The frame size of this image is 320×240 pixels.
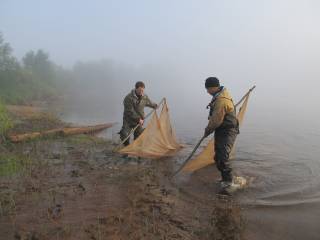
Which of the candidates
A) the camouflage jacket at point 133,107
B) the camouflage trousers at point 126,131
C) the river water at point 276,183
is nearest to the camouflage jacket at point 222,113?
the river water at point 276,183

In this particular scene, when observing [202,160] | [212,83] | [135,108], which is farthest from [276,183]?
[135,108]

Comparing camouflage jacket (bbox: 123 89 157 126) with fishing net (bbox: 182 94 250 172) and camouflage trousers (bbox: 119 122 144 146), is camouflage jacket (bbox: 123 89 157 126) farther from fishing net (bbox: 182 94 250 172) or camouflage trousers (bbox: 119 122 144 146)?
fishing net (bbox: 182 94 250 172)

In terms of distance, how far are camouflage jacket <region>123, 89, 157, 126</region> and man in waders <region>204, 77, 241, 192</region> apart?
2.96 metres

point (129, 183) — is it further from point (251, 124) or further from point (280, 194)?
Result: point (251, 124)

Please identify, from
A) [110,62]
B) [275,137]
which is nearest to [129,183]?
[275,137]

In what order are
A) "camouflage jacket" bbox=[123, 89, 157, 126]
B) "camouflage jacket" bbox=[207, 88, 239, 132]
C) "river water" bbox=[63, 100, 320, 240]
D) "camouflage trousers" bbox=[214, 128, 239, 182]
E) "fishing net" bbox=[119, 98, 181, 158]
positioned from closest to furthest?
"river water" bbox=[63, 100, 320, 240] → "camouflage jacket" bbox=[207, 88, 239, 132] → "camouflage trousers" bbox=[214, 128, 239, 182] → "fishing net" bbox=[119, 98, 181, 158] → "camouflage jacket" bbox=[123, 89, 157, 126]

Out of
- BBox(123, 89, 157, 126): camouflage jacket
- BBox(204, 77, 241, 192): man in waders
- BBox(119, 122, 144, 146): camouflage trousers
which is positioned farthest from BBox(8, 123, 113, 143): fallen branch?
BBox(204, 77, 241, 192): man in waders

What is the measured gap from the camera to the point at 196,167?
7594mm

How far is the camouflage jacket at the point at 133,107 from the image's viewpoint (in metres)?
8.80

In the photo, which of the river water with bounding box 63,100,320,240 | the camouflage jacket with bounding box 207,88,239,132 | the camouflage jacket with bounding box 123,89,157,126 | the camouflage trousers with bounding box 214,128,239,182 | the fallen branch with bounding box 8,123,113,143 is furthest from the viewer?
the fallen branch with bounding box 8,123,113,143

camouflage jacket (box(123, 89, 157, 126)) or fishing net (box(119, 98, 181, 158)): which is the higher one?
camouflage jacket (box(123, 89, 157, 126))

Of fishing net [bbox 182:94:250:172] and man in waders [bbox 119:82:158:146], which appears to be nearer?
fishing net [bbox 182:94:250:172]

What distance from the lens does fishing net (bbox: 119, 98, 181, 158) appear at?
28.5 feet

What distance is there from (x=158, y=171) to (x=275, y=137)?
746 cm
